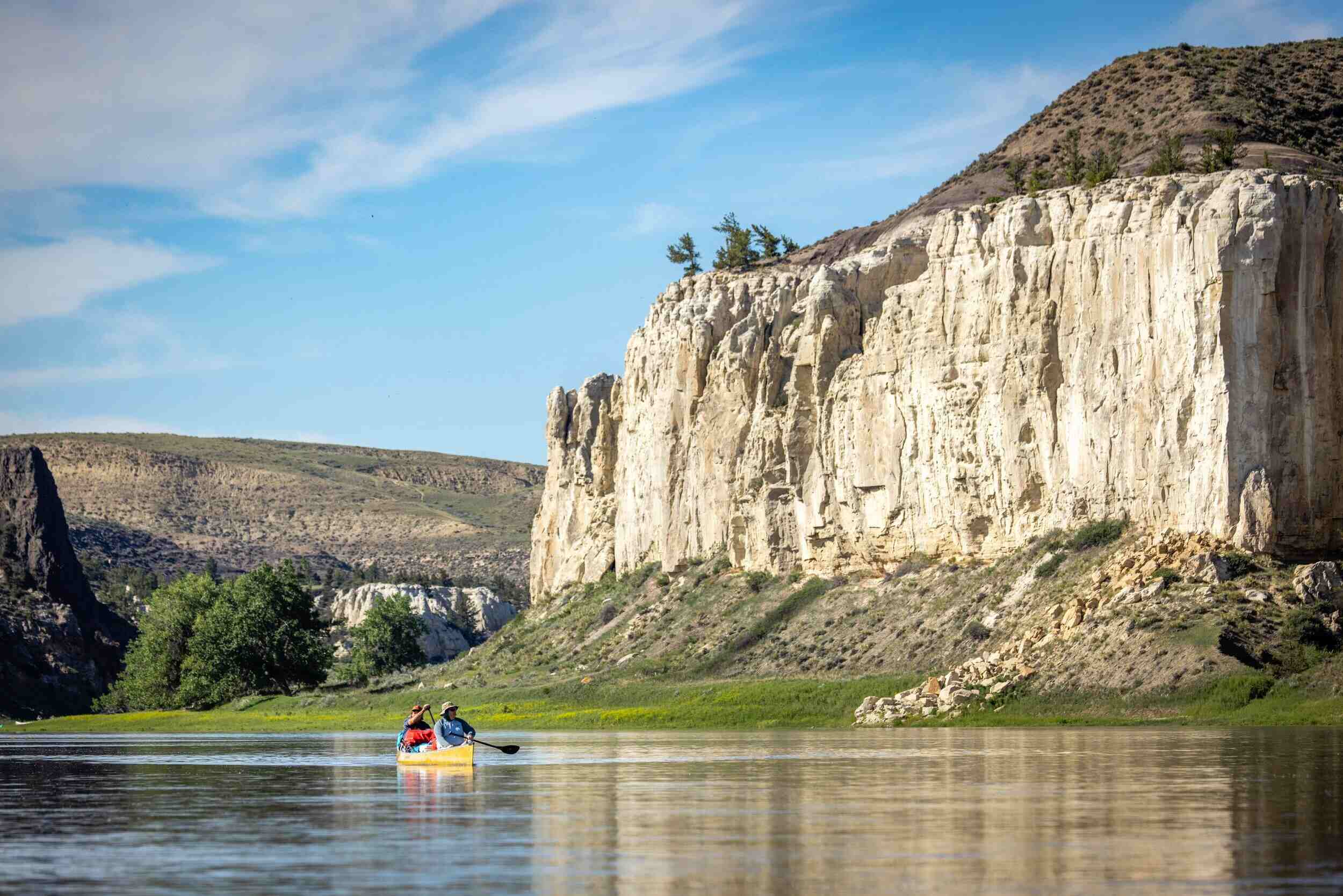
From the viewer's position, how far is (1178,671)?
197 ft

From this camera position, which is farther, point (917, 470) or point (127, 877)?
point (917, 470)

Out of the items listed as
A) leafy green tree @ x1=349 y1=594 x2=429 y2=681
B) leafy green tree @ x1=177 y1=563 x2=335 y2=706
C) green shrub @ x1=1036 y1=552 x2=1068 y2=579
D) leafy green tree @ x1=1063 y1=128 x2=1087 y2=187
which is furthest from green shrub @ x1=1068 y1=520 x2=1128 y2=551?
leafy green tree @ x1=349 y1=594 x2=429 y2=681

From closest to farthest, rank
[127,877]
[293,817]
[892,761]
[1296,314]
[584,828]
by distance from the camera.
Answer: [127,877] < [584,828] < [293,817] < [892,761] < [1296,314]

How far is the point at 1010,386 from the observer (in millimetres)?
81438

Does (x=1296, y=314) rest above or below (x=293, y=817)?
above

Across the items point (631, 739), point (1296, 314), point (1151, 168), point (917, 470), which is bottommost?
point (631, 739)

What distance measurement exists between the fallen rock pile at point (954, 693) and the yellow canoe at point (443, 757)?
2877 cm

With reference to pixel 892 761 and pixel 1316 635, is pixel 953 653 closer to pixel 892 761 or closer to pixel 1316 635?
pixel 1316 635

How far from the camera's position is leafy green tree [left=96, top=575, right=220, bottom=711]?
379ft

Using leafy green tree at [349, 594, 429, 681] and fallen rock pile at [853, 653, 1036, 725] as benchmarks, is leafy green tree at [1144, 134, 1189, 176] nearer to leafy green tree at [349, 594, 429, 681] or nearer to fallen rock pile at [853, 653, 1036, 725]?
fallen rock pile at [853, 653, 1036, 725]

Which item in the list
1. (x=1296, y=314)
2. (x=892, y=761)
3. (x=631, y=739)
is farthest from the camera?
(x=1296, y=314)

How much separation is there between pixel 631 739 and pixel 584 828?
34688 mm

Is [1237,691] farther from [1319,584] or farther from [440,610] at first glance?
[440,610]

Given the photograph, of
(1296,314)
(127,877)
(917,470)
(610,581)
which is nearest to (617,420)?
(610,581)
